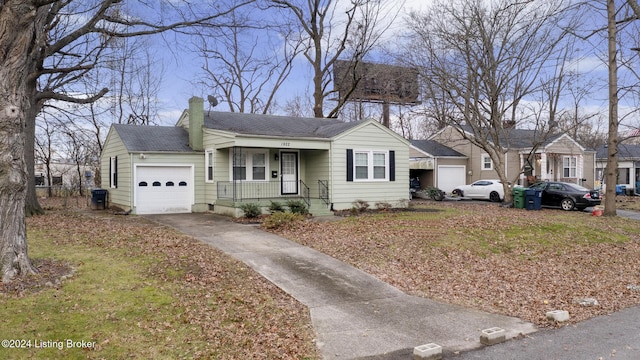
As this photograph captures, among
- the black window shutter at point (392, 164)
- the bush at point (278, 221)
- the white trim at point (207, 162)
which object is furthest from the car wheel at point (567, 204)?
the white trim at point (207, 162)

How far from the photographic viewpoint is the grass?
17.1 feet

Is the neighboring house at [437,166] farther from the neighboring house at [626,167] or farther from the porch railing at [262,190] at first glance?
the porch railing at [262,190]

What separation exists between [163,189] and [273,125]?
5.66m

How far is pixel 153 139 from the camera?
64.0ft

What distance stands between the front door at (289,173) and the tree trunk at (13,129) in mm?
12912

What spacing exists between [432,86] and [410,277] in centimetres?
1716

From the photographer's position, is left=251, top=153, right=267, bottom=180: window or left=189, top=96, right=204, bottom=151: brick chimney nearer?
left=251, top=153, right=267, bottom=180: window

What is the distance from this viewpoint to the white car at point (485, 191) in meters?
26.9

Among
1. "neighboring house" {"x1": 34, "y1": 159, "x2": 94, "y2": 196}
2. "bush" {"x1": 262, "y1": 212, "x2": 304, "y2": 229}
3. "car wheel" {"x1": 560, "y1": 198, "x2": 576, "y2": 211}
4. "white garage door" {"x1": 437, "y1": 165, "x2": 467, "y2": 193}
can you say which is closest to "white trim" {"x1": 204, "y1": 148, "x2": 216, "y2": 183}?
"bush" {"x1": 262, "y1": 212, "x2": 304, "y2": 229}

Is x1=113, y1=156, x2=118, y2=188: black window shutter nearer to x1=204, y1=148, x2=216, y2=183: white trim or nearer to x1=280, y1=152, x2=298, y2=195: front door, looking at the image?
x1=204, y1=148, x2=216, y2=183: white trim

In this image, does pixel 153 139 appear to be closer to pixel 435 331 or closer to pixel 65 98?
pixel 65 98

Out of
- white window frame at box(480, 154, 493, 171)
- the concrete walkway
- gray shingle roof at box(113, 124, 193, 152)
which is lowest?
the concrete walkway

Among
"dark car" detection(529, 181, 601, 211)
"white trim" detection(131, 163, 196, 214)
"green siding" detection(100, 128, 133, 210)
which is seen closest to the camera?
"white trim" detection(131, 163, 196, 214)

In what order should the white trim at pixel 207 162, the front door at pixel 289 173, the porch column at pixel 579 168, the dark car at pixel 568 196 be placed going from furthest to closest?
the porch column at pixel 579 168, the dark car at pixel 568 196, the front door at pixel 289 173, the white trim at pixel 207 162
